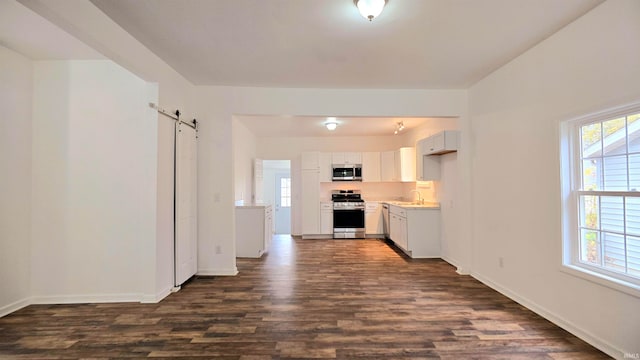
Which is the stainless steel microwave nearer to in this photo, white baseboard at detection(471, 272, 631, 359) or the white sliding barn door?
the white sliding barn door

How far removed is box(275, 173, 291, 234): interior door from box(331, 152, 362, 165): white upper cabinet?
296cm

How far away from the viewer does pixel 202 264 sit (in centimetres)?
399

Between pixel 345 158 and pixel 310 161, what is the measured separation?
0.89m

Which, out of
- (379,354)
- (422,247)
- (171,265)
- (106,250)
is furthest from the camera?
(422,247)

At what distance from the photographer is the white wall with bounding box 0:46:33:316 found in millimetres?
2762

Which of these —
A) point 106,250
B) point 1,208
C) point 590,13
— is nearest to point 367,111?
point 590,13

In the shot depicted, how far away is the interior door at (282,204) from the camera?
9.59 m

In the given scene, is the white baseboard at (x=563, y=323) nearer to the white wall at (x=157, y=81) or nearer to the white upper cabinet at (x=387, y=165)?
the white upper cabinet at (x=387, y=165)

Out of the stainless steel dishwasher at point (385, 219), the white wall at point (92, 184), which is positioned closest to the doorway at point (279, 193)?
the stainless steel dishwasher at point (385, 219)

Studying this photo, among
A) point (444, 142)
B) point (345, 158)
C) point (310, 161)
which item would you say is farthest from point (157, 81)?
point (345, 158)

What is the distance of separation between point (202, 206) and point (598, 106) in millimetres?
4381

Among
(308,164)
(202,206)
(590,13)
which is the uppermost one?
(590,13)

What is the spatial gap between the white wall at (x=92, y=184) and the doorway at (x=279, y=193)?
20.8 feet

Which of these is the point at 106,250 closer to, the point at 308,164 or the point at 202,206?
the point at 202,206
